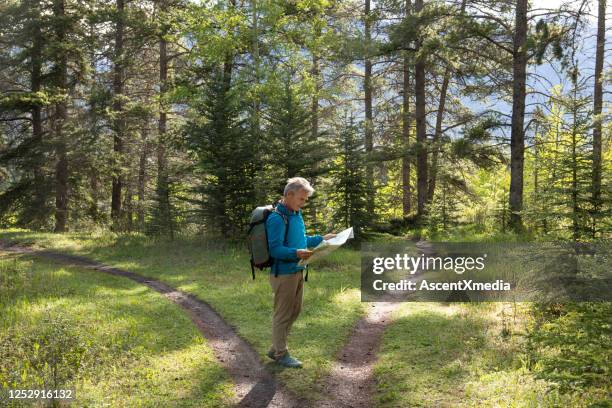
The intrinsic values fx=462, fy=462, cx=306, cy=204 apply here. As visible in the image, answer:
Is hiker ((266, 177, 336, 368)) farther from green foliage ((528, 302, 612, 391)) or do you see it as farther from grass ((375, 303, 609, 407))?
green foliage ((528, 302, 612, 391))

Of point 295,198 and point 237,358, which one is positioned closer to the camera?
point 295,198

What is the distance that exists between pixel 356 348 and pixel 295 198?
10.1ft

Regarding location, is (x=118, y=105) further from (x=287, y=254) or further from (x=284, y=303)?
(x=287, y=254)

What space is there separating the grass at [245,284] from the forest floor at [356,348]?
28mm

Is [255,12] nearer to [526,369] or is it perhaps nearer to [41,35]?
[41,35]

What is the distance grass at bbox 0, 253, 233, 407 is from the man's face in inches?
98.4

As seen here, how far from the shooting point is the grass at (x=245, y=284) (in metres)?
7.27

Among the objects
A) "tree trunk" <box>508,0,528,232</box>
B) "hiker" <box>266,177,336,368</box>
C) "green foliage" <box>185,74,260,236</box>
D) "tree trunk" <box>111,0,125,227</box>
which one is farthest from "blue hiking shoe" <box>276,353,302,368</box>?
"tree trunk" <box>111,0,125,227</box>

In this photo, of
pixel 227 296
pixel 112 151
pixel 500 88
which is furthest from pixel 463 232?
pixel 112 151

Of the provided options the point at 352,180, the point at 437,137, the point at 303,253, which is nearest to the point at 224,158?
the point at 352,180

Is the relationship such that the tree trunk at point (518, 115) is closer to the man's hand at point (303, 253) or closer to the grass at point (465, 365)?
the grass at point (465, 365)

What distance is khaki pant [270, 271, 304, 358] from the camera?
6.21 metres

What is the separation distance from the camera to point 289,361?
6.55 metres

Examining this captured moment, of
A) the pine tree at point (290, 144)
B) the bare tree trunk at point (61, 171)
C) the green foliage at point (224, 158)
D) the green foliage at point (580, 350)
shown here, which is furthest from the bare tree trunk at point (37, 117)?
the green foliage at point (580, 350)
